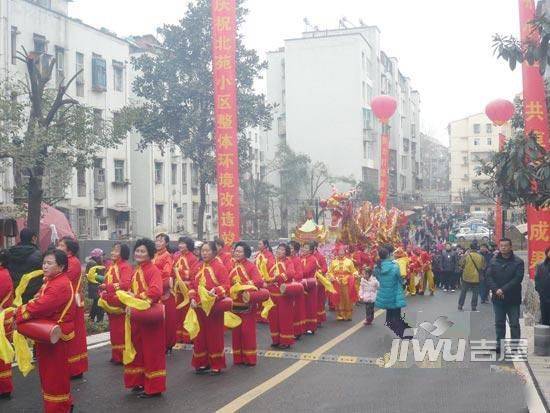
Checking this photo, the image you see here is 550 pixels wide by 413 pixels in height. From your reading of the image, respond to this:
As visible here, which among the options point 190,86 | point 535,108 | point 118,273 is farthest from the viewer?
point 190,86

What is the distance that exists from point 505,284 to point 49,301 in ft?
20.0

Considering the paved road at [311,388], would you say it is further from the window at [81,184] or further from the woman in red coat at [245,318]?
the window at [81,184]

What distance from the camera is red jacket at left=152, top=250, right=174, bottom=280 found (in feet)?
30.9

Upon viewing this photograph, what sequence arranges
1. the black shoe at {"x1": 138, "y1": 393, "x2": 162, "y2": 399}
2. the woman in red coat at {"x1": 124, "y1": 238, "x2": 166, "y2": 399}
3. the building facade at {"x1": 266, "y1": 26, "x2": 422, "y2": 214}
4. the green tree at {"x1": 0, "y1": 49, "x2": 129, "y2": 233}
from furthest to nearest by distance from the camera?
the building facade at {"x1": 266, "y1": 26, "x2": 422, "y2": 214}
the green tree at {"x1": 0, "y1": 49, "x2": 129, "y2": 233}
the black shoe at {"x1": 138, "y1": 393, "x2": 162, "y2": 399}
the woman in red coat at {"x1": 124, "y1": 238, "x2": 166, "y2": 399}

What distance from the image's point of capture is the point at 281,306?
10.1 meters

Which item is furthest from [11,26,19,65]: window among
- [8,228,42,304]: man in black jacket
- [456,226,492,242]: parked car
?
[456,226,492,242]: parked car

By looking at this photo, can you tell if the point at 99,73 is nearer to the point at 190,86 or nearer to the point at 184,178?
the point at 190,86

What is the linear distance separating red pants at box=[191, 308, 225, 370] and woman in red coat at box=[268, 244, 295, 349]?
189 centimetres

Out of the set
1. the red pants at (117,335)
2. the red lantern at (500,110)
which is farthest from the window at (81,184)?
the red pants at (117,335)

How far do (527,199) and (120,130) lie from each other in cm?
1095

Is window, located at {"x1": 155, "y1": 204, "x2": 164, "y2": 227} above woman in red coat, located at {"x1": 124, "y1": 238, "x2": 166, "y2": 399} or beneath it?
above

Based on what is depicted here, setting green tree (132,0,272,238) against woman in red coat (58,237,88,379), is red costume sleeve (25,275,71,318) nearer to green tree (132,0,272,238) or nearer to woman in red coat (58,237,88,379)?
woman in red coat (58,237,88,379)

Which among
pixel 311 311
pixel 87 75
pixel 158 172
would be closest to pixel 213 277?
pixel 311 311

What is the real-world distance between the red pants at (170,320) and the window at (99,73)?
74.5 ft
